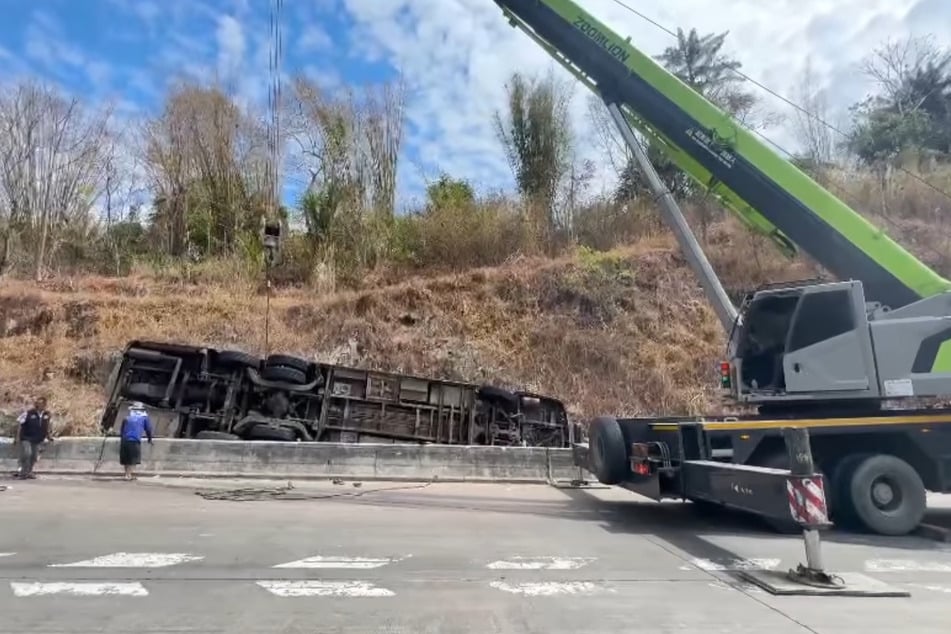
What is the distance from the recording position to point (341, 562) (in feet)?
24.9

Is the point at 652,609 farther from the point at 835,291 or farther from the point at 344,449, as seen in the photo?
the point at 344,449

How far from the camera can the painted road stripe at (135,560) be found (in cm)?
727

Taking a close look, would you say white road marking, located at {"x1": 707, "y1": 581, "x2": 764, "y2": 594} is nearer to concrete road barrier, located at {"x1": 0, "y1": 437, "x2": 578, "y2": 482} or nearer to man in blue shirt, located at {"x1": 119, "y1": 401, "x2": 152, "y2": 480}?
concrete road barrier, located at {"x1": 0, "y1": 437, "x2": 578, "y2": 482}

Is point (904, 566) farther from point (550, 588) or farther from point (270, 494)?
point (270, 494)

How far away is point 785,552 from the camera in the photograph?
8734 millimetres

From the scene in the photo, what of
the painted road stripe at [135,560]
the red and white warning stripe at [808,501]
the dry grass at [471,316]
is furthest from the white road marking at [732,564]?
the dry grass at [471,316]

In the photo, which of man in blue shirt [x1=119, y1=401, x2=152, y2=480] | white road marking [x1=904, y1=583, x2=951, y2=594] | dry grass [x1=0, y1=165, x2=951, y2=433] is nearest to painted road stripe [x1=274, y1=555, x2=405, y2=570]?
white road marking [x1=904, y1=583, x2=951, y2=594]

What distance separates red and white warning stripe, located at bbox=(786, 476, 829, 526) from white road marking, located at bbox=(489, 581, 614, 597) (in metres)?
2.09

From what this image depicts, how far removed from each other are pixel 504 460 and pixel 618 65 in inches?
313

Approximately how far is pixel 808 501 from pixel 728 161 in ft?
20.6

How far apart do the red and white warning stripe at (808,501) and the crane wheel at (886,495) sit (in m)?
2.95

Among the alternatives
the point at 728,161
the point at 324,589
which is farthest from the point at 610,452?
the point at 324,589

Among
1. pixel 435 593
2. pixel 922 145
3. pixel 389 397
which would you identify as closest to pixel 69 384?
pixel 389 397

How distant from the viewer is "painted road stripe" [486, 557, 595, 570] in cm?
754
